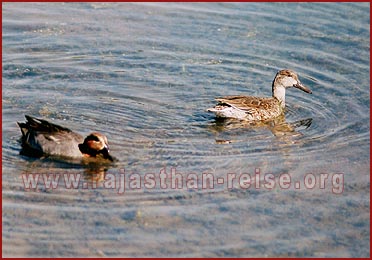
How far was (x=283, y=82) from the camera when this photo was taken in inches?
553

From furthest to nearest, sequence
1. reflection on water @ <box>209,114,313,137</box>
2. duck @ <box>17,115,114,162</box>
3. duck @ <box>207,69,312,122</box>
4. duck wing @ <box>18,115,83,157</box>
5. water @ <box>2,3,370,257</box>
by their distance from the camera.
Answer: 1. duck @ <box>207,69,312,122</box>
2. reflection on water @ <box>209,114,313,137</box>
3. duck wing @ <box>18,115,83,157</box>
4. duck @ <box>17,115,114,162</box>
5. water @ <box>2,3,370,257</box>

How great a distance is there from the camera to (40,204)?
9.66 meters

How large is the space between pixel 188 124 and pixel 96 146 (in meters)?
2.21

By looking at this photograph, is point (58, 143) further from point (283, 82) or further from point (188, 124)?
point (283, 82)

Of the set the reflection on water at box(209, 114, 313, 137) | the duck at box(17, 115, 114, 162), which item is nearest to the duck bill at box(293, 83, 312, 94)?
the reflection on water at box(209, 114, 313, 137)

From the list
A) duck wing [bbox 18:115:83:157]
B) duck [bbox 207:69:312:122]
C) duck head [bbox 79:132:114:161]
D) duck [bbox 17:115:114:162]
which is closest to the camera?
duck head [bbox 79:132:114:161]

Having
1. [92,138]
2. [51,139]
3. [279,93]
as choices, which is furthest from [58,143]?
[279,93]

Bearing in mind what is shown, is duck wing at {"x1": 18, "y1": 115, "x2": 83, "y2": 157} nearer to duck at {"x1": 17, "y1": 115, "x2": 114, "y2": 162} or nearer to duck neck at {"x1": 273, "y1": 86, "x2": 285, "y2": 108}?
duck at {"x1": 17, "y1": 115, "x2": 114, "y2": 162}

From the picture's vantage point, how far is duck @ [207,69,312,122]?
13.1 meters

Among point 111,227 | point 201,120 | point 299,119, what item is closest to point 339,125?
point 299,119

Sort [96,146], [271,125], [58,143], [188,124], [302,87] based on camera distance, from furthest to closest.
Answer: [302,87]
[271,125]
[188,124]
[58,143]
[96,146]

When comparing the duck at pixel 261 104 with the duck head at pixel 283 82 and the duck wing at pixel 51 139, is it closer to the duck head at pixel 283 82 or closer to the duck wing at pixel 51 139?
the duck head at pixel 283 82

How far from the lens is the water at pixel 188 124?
9055mm

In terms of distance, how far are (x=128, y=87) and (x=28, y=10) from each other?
505 centimetres
